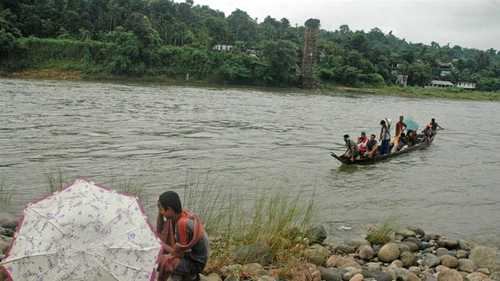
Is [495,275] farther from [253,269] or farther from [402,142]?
[402,142]

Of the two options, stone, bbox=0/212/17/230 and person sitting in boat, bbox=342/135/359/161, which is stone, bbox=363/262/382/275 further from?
person sitting in boat, bbox=342/135/359/161

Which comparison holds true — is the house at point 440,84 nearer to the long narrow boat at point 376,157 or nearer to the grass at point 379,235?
the long narrow boat at point 376,157

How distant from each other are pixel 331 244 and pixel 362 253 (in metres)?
0.79

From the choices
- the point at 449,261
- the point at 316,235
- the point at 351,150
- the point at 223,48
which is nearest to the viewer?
the point at 449,261

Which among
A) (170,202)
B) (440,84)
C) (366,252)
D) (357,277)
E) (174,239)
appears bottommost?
(366,252)

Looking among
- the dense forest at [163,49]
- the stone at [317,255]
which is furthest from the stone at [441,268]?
the dense forest at [163,49]

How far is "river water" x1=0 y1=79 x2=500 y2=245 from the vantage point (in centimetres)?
1350

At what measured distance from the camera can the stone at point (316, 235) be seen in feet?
31.4

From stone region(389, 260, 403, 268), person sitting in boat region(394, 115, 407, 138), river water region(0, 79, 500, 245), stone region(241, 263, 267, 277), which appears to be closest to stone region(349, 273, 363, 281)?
stone region(241, 263, 267, 277)

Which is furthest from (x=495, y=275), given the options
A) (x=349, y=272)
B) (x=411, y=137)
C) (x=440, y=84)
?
(x=440, y=84)

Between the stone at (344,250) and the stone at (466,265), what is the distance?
1.70m

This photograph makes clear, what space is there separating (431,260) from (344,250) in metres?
1.41

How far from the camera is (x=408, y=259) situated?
870 centimetres

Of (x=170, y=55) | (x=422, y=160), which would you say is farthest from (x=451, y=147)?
(x=170, y=55)
